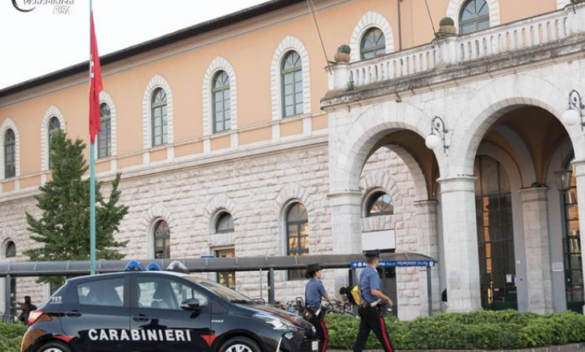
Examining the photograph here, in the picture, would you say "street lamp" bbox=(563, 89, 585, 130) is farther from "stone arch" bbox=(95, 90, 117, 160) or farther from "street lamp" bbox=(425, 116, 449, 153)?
"stone arch" bbox=(95, 90, 117, 160)

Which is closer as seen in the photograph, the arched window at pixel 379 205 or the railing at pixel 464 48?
the railing at pixel 464 48

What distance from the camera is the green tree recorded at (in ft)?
109

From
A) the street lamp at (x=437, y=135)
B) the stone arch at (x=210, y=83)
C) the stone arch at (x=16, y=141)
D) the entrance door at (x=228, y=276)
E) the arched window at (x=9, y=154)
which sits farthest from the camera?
the arched window at (x=9, y=154)

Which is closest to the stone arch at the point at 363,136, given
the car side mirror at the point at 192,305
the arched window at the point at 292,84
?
the arched window at the point at 292,84

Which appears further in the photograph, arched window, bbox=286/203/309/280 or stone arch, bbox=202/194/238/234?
stone arch, bbox=202/194/238/234

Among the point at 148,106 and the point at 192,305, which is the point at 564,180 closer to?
the point at 192,305

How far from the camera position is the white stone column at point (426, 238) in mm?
31172

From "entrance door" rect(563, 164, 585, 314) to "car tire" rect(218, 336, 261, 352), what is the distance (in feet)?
51.8

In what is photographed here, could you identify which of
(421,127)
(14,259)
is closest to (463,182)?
(421,127)

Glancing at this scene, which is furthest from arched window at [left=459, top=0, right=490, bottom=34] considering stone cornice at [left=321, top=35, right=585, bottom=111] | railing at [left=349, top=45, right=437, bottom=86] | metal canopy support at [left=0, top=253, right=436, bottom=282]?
metal canopy support at [left=0, top=253, right=436, bottom=282]

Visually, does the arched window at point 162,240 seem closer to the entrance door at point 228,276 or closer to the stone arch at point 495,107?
the entrance door at point 228,276

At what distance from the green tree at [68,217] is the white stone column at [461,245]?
494 inches

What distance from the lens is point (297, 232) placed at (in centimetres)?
3569

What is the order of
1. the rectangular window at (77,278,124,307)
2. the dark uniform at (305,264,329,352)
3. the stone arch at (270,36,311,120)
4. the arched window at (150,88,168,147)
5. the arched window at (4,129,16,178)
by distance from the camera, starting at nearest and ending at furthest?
the rectangular window at (77,278,124,307) → the dark uniform at (305,264,329,352) → the stone arch at (270,36,311,120) → the arched window at (150,88,168,147) → the arched window at (4,129,16,178)
